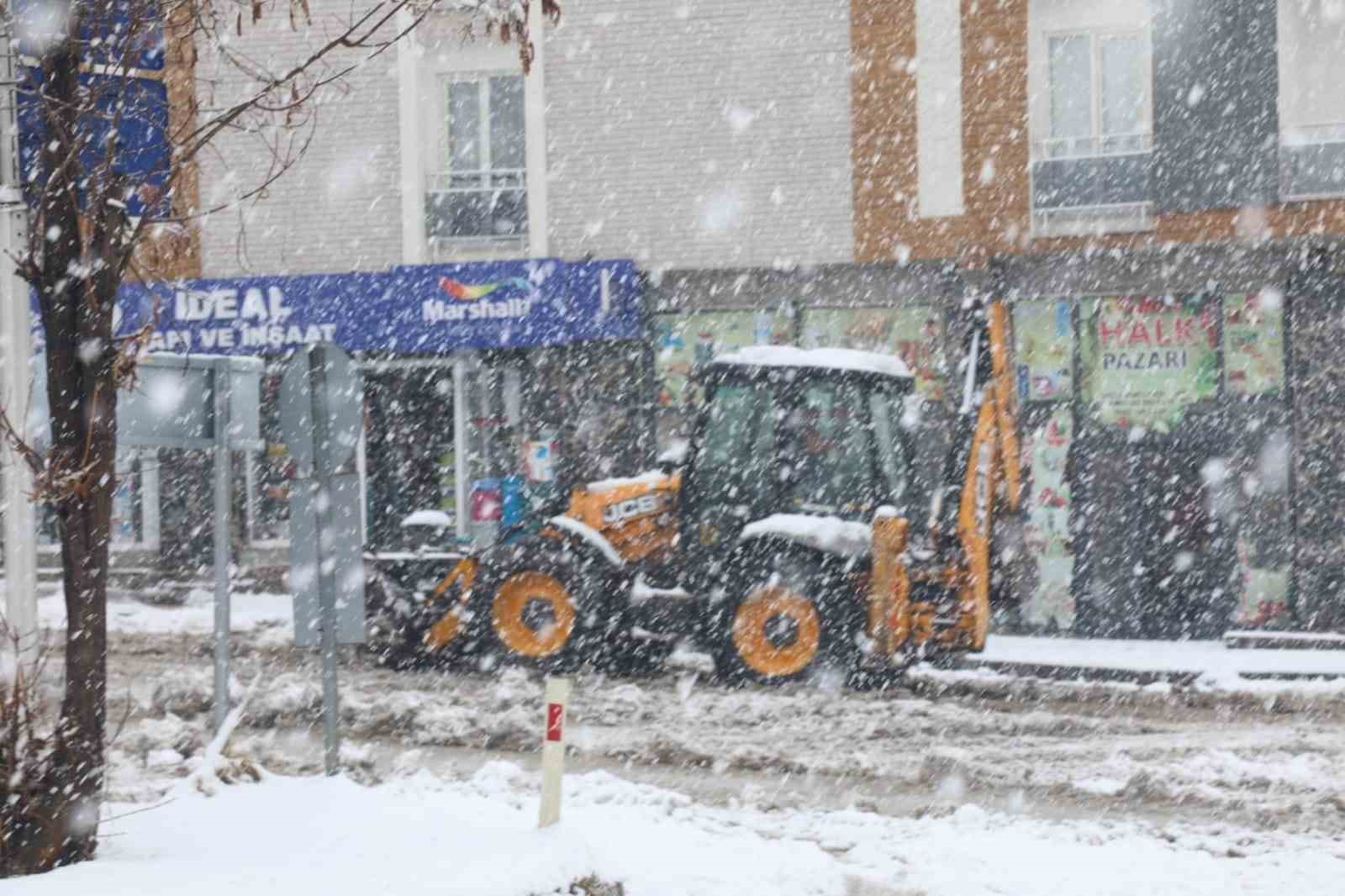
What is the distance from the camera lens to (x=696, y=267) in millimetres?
18234

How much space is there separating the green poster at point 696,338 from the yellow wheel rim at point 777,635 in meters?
6.01

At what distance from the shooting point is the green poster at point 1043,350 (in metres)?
17.0

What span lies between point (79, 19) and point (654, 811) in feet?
14.4

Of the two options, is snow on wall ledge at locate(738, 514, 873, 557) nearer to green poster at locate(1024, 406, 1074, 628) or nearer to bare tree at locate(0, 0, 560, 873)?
green poster at locate(1024, 406, 1074, 628)

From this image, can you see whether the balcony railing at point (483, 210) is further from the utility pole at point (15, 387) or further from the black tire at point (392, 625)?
the utility pole at point (15, 387)

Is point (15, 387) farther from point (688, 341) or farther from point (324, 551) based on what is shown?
point (688, 341)

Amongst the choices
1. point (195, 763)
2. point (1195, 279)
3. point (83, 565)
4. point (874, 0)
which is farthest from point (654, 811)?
point (874, 0)

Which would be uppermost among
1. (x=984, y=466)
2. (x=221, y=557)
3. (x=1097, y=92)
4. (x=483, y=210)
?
(x=1097, y=92)

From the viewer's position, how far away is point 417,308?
60.3 feet

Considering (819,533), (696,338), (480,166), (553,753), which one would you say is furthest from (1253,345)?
(553,753)

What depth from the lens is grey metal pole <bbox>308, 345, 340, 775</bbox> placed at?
770 cm

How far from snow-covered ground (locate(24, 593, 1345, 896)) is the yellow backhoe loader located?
37 cm

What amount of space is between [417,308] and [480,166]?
2013 mm

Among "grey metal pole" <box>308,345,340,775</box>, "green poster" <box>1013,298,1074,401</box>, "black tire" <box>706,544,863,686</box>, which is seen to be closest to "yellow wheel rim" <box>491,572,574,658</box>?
"black tire" <box>706,544,863,686</box>
